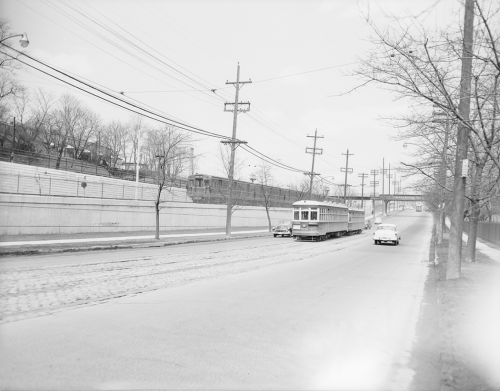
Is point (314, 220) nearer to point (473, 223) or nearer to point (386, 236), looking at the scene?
point (386, 236)

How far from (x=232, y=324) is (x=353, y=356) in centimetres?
207

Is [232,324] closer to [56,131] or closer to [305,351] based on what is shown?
[305,351]

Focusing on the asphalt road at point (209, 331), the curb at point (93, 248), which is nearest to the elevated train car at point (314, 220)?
the curb at point (93, 248)

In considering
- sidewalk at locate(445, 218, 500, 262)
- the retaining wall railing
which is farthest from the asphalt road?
the retaining wall railing


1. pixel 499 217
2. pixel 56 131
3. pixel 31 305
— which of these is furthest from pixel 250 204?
pixel 31 305

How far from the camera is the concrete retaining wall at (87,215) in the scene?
952 inches

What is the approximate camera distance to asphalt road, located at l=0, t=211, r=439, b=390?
482 cm

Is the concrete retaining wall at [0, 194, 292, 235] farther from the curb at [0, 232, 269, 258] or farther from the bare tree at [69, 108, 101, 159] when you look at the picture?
the bare tree at [69, 108, 101, 159]

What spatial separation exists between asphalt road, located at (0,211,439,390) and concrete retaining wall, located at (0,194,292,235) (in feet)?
42.4

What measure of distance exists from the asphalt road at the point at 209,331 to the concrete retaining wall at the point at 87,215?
12.9 meters

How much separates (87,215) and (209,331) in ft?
81.1

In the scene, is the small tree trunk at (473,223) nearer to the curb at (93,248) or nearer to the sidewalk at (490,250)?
the sidewalk at (490,250)

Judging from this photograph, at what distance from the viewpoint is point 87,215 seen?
2902cm

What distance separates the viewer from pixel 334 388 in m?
4.68
